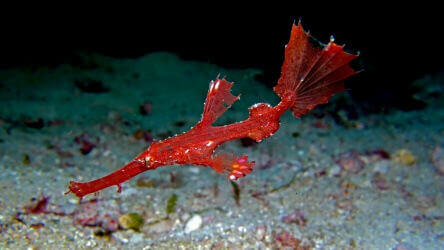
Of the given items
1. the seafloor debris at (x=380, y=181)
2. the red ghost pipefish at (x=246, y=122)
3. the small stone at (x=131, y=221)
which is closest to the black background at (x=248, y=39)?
the seafloor debris at (x=380, y=181)

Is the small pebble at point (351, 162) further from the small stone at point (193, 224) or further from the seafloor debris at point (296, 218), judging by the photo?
the small stone at point (193, 224)

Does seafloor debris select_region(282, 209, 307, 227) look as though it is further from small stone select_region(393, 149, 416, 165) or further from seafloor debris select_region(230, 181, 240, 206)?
small stone select_region(393, 149, 416, 165)

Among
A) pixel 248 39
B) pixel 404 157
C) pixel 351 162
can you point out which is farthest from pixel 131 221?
pixel 248 39

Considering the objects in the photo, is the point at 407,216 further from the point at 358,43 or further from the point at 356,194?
the point at 358,43

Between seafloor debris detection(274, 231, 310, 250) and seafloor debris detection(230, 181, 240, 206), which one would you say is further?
seafloor debris detection(230, 181, 240, 206)

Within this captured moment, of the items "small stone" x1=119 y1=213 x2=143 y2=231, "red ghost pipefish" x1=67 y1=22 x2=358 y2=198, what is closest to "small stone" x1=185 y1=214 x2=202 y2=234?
"small stone" x1=119 y1=213 x2=143 y2=231

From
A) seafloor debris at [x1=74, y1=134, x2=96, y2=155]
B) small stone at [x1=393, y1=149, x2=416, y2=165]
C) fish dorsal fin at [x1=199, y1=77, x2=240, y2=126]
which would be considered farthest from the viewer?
seafloor debris at [x1=74, y1=134, x2=96, y2=155]

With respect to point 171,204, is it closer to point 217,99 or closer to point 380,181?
point 217,99
